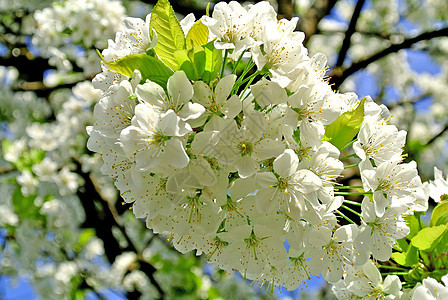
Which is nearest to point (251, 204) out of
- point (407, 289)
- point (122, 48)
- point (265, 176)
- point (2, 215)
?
point (265, 176)

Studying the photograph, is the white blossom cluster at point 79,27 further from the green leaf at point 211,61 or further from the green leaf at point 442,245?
the green leaf at point 442,245

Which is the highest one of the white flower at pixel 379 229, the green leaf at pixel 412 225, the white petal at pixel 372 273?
the white flower at pixel 379 229

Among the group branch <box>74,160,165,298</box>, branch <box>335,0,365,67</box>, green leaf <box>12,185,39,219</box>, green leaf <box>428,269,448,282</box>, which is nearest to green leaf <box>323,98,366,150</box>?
green leaf <box>428,269,448,282</box>

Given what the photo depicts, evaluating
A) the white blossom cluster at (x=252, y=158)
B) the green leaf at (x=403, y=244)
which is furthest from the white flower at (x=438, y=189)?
the white blossom cluster at (x=252, y=158)

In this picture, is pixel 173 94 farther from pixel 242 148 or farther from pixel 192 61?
pixel 242 148

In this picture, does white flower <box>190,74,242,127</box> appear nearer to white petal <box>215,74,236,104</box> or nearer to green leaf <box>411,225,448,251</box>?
white petal <box>215,74,236,104</box>

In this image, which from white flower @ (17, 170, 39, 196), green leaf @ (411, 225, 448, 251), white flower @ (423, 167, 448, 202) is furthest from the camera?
white flower @ (17, 170, 39, 196)
